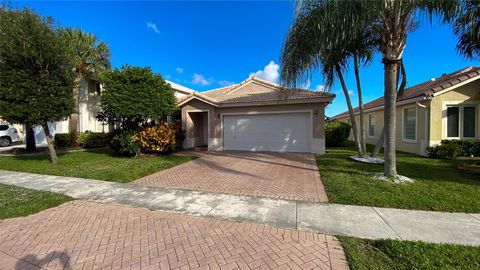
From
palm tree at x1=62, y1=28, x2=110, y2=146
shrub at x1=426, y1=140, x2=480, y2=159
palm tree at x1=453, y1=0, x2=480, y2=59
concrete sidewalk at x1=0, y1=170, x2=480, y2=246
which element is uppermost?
palm tree at x1=62, y1=28, x2=110, y2=146

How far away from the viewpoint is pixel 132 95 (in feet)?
34.2

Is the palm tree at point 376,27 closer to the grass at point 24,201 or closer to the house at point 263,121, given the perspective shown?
the house at point 263,121

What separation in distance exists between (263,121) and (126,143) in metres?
7.58

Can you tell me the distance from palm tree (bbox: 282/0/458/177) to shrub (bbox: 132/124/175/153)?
7.49 m

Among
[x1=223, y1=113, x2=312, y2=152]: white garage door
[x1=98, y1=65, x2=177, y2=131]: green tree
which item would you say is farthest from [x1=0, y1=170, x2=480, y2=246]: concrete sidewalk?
[x1=223, y1=113, x2=312, y2=152]: white garage door

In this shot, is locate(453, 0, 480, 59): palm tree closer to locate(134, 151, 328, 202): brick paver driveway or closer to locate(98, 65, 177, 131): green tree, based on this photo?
locate(134, 151, 328, 202): brick paver driveway

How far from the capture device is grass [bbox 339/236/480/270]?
2.83 metres

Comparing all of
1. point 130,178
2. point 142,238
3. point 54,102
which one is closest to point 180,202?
point 142,238

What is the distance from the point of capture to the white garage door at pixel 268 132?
1307cm

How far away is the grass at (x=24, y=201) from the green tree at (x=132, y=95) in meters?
5.01

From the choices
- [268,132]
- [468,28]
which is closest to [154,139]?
[268,132]

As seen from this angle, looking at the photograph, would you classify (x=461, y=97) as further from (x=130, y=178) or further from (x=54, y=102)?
(x=54, y=102)

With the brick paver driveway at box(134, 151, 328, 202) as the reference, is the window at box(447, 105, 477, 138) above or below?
above

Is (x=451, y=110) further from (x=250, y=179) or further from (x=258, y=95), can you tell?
(x=250, y=179)
